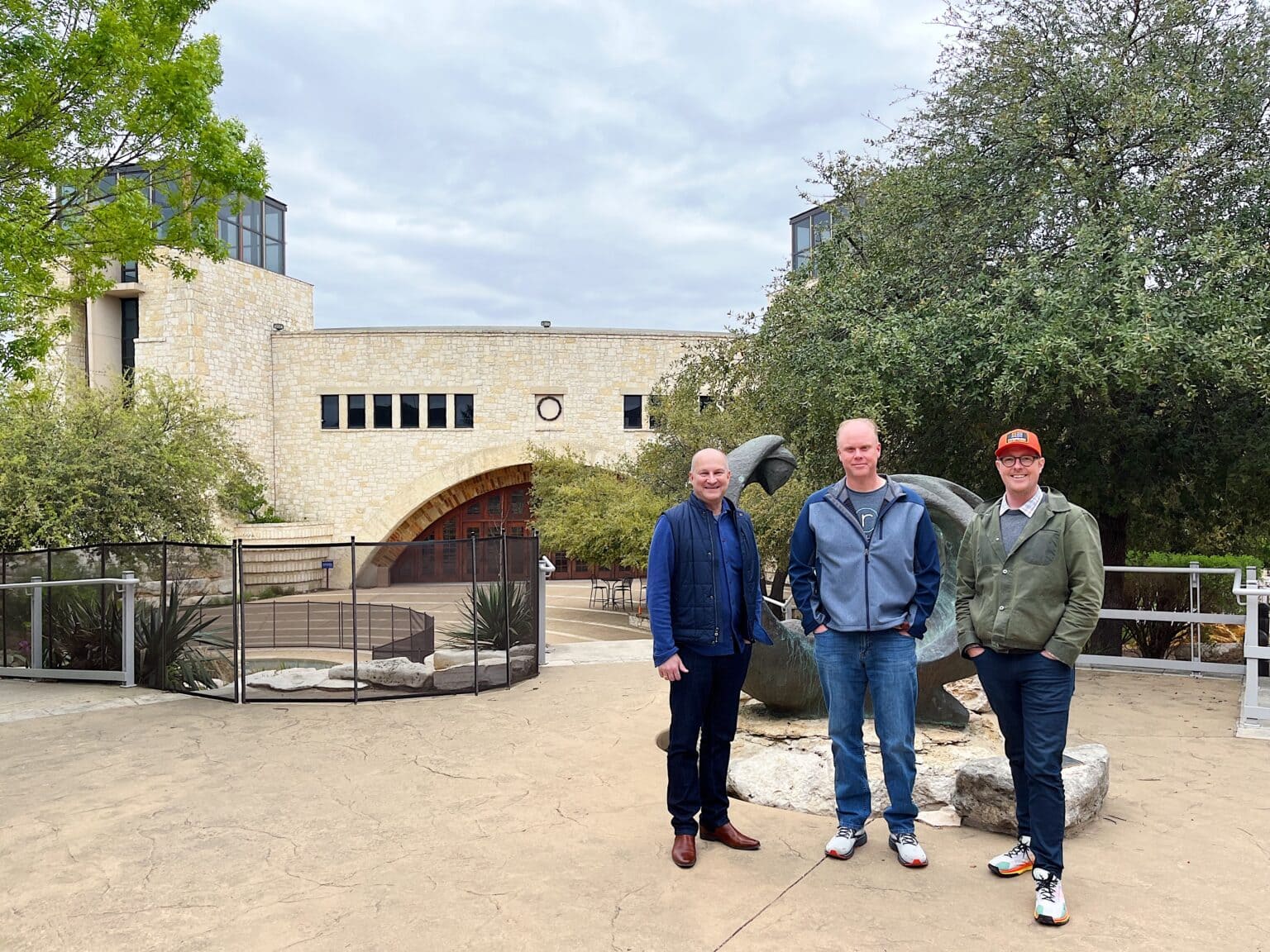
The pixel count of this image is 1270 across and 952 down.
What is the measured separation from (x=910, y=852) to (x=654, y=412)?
59.1ft

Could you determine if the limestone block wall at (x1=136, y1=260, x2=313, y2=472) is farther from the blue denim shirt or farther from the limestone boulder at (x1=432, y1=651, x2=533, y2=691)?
the blue denim shirt

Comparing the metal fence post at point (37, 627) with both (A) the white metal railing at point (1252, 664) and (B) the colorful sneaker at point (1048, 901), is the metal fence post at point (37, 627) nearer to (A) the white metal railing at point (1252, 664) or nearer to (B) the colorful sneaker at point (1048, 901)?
(B) the colorful sneaker at point (1048, 901)

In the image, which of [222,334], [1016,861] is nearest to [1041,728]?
[1016,861]

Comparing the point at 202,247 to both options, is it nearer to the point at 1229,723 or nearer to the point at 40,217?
the point at 40,217

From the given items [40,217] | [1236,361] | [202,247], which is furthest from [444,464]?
[1236,361]

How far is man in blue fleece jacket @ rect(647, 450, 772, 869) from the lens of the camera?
13.7 ft

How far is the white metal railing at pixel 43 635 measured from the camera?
29.7 feet

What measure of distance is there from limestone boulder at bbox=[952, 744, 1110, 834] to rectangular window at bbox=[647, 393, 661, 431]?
55.3 ft

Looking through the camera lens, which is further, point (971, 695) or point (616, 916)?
point (971, 695)

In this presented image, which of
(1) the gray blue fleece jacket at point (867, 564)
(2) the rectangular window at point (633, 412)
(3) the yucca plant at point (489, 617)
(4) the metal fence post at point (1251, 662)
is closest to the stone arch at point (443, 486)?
(2) the rectangular window at point (633, 412)

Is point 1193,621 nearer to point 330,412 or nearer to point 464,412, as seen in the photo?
point 464,412

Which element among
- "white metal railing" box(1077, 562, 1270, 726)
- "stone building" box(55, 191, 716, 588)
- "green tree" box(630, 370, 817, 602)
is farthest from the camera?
"stone building" box(55, 191, 716, 588)

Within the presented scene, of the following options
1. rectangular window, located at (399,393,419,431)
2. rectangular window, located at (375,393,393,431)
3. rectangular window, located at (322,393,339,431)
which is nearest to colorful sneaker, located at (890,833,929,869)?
rectangular window, located at (399,393,419,431)

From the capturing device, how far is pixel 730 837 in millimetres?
4391
